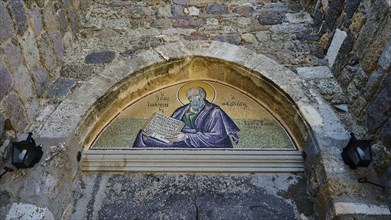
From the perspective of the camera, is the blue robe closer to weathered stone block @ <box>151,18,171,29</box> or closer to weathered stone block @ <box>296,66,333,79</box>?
weathered stone block @ <box>296,66,333,79</box>

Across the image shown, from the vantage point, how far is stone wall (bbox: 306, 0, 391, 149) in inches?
86.6

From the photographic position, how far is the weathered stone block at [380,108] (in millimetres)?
2137

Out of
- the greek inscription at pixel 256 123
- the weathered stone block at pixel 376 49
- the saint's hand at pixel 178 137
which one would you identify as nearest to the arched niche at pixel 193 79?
the greek inscription at pixel 256 123

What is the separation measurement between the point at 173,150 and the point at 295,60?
1.54 meters

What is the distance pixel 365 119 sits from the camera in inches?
94.2

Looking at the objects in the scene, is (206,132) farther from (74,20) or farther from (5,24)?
(74,20)

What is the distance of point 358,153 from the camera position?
2.05 metres

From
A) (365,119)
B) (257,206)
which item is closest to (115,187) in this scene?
(257,206)

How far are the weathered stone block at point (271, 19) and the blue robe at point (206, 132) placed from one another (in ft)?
4.18

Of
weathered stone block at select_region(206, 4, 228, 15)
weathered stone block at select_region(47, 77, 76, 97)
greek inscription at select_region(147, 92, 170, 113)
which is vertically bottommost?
greek inscription at select_region(147, 92, 170, 113)

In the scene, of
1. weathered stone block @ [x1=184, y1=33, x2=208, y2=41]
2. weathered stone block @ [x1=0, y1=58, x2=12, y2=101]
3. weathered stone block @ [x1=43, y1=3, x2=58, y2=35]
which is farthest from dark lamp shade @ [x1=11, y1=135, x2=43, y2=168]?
weathered stone block @ [x1=184, y1=33, x2=208, y2=41]

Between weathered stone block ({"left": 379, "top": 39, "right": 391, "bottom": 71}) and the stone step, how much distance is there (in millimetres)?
932

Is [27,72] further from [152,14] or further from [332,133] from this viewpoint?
[332,133]

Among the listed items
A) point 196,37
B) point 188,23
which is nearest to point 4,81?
point 196,37
